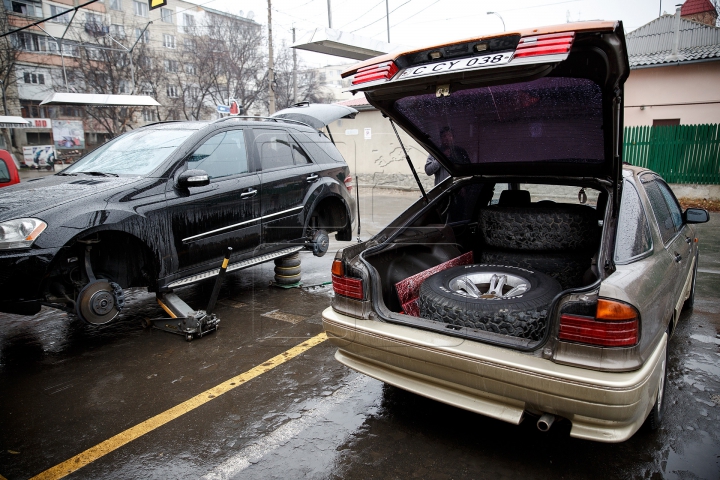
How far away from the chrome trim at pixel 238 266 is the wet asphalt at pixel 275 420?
52 centimetres

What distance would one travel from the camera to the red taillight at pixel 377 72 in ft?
8.51

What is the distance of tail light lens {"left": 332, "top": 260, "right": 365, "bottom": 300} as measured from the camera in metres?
2.84

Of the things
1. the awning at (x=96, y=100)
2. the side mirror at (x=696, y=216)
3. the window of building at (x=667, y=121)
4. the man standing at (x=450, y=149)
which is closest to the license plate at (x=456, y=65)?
the man standing at (x=450, y=149)

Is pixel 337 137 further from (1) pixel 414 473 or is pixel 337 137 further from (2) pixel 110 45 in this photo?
(2) pixel 110 45

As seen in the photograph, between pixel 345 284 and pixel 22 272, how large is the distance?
2.43m

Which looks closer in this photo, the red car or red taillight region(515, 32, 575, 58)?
red taillight region(515, 32, 575, 58)

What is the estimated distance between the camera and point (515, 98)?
9.86ft

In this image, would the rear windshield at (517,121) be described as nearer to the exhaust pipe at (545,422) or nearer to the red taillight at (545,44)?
the red taillight at (545,44)

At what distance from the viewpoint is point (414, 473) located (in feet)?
7.82

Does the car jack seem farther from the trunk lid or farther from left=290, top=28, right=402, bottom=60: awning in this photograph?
left=290, top=28, right=402, bottom=60: awning

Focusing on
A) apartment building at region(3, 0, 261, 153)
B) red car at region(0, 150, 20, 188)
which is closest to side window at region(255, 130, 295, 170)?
red car at region(0, 150, 20, 188)

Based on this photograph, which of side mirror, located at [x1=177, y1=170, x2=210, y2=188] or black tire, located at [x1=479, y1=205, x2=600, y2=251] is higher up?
side mirror, located at [x1=177, y1=170, x2=210, y2=188]

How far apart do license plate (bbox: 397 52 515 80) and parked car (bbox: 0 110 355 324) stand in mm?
2444

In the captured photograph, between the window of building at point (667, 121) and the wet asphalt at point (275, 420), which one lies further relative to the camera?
the window of building at point (667, 121)
